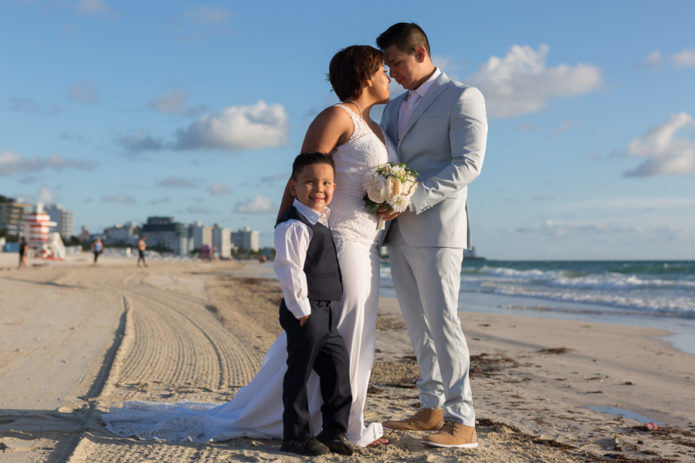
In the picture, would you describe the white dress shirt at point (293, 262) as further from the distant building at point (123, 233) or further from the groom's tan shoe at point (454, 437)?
the distant building at point (123, 233)

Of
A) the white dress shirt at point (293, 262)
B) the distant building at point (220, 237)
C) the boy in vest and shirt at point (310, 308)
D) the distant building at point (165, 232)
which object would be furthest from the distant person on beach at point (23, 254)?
the distant building at point (220, 237)

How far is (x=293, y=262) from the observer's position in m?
2.81

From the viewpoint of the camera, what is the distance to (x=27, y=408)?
12.0 feet

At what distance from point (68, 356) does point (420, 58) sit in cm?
433

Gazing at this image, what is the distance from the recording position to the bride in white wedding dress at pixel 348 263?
10.1 feet

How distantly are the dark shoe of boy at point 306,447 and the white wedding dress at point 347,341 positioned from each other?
201 mm

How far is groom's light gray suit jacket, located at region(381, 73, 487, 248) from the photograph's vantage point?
310cm

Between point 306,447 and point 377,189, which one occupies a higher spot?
point 377,189

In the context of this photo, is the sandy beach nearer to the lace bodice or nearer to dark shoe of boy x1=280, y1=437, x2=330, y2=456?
dark shoe of boy x1=280, y1=437, x2=330, y2=456

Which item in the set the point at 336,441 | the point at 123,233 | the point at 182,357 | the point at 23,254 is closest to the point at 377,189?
the point at 336,441

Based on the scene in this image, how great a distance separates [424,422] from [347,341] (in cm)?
78

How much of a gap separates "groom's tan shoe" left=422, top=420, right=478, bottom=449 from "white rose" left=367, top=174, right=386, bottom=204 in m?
1.31

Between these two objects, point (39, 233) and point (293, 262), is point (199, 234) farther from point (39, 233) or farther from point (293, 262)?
point (293, 262)

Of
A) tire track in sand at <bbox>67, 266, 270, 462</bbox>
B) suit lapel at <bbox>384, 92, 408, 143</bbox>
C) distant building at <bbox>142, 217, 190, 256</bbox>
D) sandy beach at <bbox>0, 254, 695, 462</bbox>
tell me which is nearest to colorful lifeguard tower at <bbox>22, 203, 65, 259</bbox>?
sandy beach at <bbox>0, 254, 695, 462</bbox>
